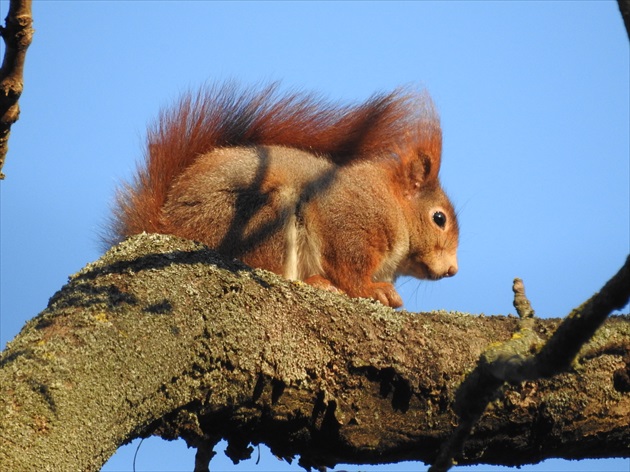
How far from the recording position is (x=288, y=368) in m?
2.78

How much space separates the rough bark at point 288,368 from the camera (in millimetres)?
2479

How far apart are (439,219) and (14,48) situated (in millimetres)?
4290

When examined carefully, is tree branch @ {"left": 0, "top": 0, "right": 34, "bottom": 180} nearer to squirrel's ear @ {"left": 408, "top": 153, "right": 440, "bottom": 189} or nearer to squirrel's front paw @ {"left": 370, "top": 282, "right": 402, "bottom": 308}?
squirrel's front paw @ {"left": 370, "top": 282, "right": 402, "bottom": 308}

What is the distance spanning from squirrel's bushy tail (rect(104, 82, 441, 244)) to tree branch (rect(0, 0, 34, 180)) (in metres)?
2.50

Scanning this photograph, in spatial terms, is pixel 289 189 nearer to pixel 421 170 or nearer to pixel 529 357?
pixel 421 170

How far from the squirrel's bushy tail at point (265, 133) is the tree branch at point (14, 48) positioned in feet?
8.21

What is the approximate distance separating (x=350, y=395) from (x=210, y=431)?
0.46 m

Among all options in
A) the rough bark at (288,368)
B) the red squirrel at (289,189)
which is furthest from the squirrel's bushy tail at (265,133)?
the rough bark at (288,368)

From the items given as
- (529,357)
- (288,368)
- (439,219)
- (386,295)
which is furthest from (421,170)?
(529,357)

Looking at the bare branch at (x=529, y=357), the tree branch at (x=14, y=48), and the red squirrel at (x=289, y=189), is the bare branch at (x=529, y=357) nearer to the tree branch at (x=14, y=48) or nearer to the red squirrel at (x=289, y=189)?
the tree branch at (x=14, y=48)

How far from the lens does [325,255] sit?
4953mm

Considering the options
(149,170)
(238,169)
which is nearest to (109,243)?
(149,170)

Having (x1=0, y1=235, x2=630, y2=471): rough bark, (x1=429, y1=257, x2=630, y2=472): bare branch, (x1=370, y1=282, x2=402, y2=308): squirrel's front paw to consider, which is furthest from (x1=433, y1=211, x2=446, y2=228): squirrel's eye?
(x1=429, y1=257, x2=630, y2=472): bare branch

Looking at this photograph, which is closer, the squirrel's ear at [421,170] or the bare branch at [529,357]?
the bare branch at [529,357]
